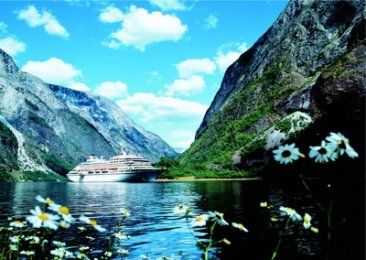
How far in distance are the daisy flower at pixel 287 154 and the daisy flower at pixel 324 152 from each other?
20 cm

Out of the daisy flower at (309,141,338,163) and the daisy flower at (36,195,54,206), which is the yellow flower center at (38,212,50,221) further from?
the daisy flower at (309,141,338,163)

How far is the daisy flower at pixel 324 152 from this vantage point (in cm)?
541

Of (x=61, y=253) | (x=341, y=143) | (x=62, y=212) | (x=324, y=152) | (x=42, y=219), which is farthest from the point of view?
(x=61, y=253)

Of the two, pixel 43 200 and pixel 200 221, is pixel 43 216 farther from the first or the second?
pixel 200 221

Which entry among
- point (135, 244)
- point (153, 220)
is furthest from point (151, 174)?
point (135, 244)

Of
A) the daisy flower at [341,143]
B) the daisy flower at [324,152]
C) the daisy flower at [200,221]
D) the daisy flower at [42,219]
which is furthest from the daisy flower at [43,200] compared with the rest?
the daisy flower at [341,143]

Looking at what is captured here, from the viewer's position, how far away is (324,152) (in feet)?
18.1

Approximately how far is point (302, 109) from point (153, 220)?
142m

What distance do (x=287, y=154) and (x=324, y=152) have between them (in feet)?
1.51

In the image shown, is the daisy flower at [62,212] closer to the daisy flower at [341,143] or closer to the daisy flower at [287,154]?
the daisy flower at [287,154]

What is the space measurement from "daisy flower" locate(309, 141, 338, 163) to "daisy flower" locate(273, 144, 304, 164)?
0.67 feet

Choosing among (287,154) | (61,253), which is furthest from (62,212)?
(61,253)

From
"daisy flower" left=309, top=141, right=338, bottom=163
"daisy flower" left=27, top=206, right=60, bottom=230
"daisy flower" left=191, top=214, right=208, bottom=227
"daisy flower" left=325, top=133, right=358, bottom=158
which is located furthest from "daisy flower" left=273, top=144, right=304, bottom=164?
"daisy flower" left=27, top=206, right=60, bottom=230

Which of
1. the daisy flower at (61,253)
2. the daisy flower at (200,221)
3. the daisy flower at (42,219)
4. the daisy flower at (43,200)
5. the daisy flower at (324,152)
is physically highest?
the daisy flower at (324,152)
